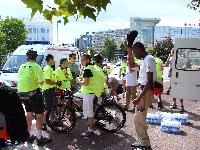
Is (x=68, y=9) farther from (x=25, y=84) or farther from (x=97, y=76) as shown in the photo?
(x=97, y=76)

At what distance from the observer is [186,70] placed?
41.4 feet

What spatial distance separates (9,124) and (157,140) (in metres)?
5.35

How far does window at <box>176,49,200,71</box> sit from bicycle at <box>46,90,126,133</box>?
3402mm

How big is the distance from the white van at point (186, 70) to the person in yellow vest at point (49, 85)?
13.6ft

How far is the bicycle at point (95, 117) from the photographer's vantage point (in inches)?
385

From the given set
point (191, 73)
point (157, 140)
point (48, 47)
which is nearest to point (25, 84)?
point (157, 140)

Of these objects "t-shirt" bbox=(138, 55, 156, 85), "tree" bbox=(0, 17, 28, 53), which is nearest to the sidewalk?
"t-shirt" bbox=(138, 55, 156, 85)

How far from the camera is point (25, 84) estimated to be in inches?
341

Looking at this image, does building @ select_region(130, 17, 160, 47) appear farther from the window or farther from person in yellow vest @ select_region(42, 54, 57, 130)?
person in yellow vest @ select_region(42, 54, 57, 130)

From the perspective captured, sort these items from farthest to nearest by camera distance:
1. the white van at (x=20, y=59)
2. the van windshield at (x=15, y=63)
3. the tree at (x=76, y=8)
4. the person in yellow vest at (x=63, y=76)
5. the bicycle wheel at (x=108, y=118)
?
the van windshield at (x=15, y=63), the white van at (x=20, y=59), the person in yellow vest at (x=63, y=76), the bicycle wheel at (x=108, y=118), the tree at (x=76, y=8)

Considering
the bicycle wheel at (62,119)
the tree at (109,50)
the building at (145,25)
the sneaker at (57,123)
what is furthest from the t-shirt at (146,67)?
the building at (145,25)

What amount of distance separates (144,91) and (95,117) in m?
2.92

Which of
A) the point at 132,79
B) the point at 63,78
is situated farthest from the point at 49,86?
the point at 132,79

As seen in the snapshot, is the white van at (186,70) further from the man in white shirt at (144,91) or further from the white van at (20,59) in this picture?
the white van at (20,59)
